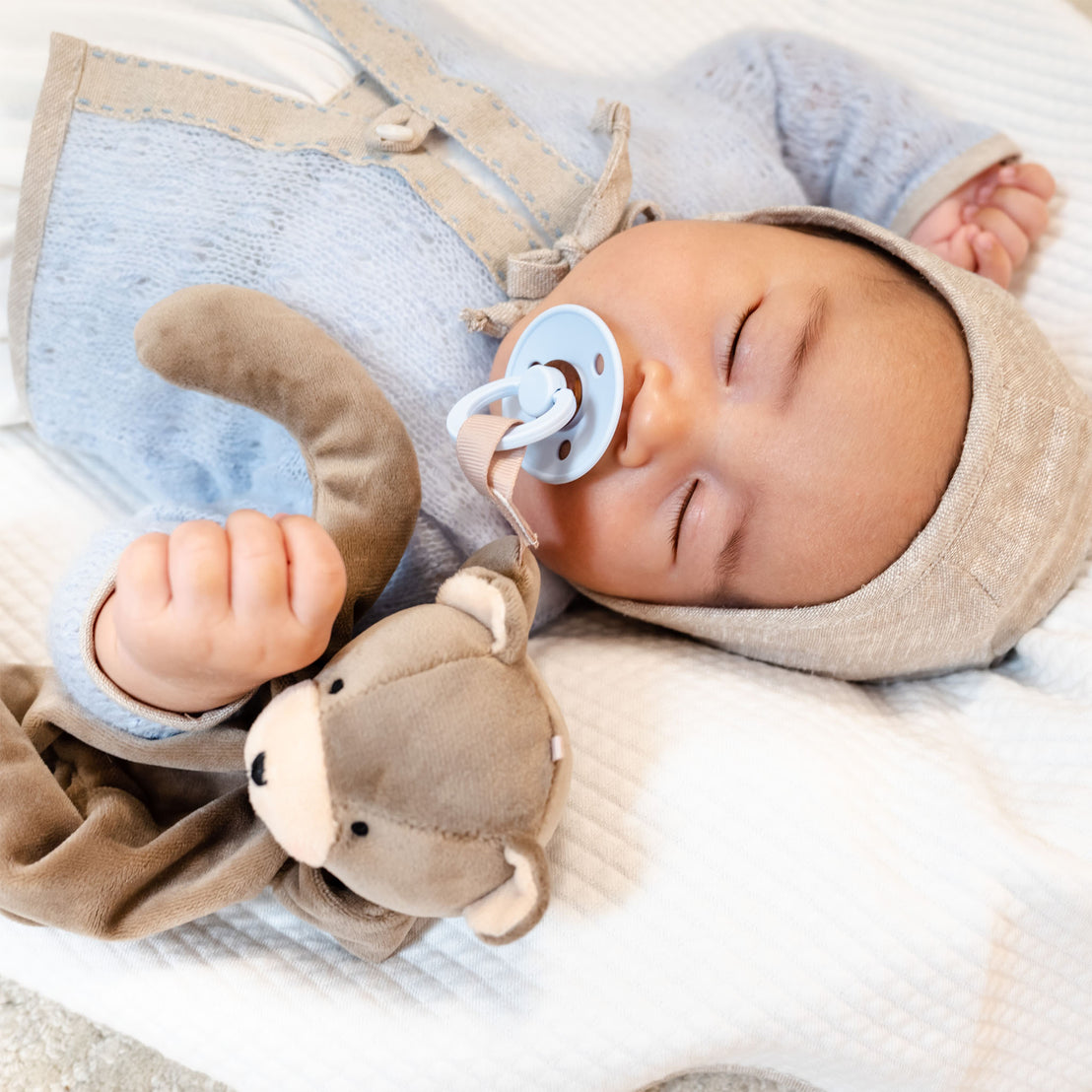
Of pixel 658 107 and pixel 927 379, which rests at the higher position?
pixel 658 107

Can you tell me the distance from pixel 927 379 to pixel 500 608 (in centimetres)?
43

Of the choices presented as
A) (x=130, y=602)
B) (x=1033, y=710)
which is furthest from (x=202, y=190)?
(x=1033, y=710)

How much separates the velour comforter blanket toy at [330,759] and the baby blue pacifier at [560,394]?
0.10 m

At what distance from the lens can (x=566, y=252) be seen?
866 mm

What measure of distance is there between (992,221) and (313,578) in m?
0.90

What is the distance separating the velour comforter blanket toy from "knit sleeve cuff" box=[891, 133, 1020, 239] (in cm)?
72

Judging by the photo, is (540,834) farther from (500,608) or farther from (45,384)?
(45,384)

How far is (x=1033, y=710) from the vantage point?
0.85 meters

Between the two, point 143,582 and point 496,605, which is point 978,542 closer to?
point 496,605

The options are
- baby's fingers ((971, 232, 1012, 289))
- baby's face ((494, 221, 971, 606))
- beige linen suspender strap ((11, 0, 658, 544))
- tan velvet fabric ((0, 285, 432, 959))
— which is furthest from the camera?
baby's fingers ((971, 232, 1012, 289))

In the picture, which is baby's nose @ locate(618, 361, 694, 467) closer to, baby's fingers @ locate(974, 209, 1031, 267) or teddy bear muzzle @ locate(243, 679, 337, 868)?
teddy bear muzzle @ locate(243, 679, 337, 868)

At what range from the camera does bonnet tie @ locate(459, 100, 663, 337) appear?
2.78 ft

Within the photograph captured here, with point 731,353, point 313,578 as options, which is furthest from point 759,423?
point 313,578

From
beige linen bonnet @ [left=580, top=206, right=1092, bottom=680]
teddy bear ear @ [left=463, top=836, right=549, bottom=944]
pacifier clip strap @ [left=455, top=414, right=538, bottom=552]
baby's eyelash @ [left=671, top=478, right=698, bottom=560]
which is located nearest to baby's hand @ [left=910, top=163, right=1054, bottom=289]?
beige linen bonnet @ [left=580, top=206, right=1092, bottom=680]
